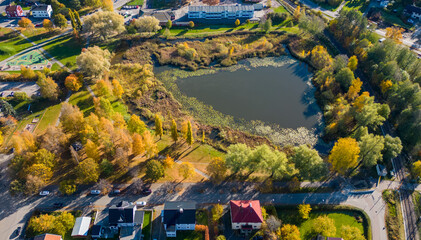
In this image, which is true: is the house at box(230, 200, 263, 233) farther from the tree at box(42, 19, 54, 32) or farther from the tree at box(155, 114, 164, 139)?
the tree at box(42, 19, 54, 32)

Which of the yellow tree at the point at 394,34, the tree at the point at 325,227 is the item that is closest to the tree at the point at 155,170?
the tree at the point at 325,227

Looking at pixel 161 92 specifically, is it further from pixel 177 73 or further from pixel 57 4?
pixel 57 4

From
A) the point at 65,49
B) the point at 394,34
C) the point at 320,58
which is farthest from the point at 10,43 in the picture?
the point at 394,34

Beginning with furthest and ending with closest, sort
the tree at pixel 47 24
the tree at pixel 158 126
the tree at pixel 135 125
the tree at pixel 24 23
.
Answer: the tree at pixel 24 23, the tree at pixel 47 24, the tree at pixel 135 125, the tree at pixel 158 126

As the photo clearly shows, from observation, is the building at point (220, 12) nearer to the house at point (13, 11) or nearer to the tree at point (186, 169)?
the house at point (13, 11)

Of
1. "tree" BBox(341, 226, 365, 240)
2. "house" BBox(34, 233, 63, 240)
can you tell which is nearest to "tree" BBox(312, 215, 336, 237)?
"tree" BBox(341, 226, 365, 240)

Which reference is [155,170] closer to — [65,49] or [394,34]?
[65,49]

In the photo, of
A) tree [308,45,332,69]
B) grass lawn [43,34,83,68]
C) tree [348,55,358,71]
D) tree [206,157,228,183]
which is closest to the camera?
tree [206,157,228,183]
